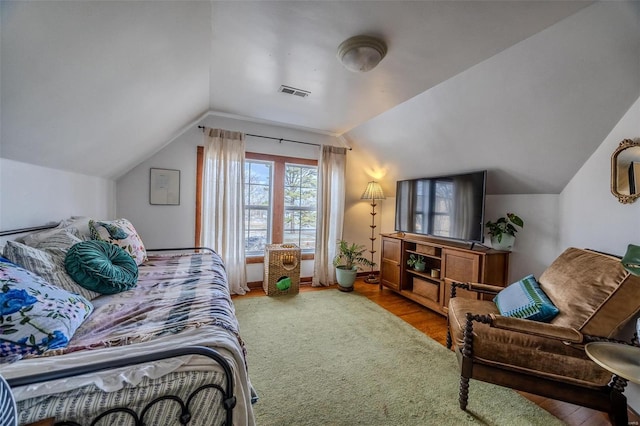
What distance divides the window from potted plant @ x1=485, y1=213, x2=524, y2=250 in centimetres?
237

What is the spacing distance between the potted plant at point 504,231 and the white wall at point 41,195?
370 cm

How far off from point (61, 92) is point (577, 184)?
3.64m

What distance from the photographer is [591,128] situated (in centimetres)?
190

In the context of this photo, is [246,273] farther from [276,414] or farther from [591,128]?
[591,128]

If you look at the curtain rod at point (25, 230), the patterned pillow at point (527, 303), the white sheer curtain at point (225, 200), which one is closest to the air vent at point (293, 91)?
the white sheer curtain at point (225, 200)

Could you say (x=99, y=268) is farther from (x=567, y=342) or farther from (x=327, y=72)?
(x=567, y=342)

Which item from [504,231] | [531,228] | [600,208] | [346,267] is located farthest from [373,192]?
[600,208]

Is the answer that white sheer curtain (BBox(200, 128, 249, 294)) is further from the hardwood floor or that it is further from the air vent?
the air vent

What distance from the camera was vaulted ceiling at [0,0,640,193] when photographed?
1202 mm

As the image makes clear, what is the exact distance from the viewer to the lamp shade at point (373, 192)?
13.6 ft

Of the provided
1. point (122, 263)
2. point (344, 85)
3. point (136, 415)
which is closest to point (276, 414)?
point (136, 415)

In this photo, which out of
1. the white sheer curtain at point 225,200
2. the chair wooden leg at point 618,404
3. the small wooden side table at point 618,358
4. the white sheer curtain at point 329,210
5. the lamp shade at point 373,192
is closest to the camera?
the small wooden side table at point 618,358

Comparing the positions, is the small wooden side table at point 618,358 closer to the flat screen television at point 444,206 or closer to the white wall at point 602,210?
the white wall at point 602,210

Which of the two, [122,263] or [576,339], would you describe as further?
[122,263]
